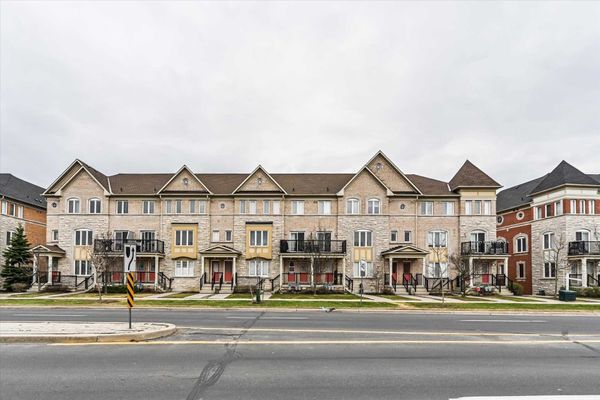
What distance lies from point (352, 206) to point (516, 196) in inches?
834

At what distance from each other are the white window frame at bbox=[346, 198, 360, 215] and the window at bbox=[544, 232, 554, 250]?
18022 mm

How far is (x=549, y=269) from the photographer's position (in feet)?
126

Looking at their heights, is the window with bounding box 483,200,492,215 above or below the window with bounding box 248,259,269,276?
above

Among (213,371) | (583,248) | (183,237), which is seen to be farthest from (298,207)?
(213,371)

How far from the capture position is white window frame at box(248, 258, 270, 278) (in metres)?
37.0

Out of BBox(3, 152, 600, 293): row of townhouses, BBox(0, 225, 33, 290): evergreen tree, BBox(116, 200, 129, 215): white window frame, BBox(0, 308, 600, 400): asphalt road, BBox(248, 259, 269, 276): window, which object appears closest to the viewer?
BBox(0, 308, 600, 400): asphalt road

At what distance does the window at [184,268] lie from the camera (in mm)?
37344

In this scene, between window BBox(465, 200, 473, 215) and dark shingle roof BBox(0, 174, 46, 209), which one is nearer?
window BBox(465, 200, 473, 215)

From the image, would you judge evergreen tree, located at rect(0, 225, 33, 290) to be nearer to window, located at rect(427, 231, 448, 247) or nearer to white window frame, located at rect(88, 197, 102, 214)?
white window frame, located at rect(88, 197, 102, 214)

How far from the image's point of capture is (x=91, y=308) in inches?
868

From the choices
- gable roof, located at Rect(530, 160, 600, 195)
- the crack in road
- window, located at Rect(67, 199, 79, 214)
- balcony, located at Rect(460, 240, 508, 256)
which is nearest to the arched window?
window, located at Rect(67, 199, 79, 214)

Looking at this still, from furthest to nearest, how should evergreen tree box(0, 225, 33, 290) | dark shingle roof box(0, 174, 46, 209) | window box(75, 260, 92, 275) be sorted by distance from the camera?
dark shingle roof box(0, 174, 46, 209)
window box(75, 260, 92, 275)
evergreen tree box(0, 225, 33, 290)

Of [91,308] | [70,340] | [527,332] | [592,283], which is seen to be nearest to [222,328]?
[70,340]

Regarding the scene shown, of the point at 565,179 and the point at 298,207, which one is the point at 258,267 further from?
the point at 565,179
